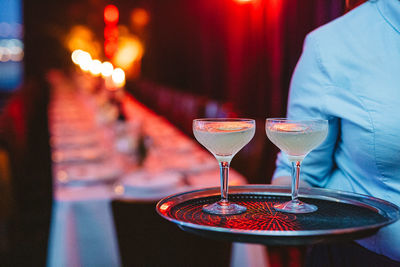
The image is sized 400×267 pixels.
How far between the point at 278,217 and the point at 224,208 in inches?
4.2

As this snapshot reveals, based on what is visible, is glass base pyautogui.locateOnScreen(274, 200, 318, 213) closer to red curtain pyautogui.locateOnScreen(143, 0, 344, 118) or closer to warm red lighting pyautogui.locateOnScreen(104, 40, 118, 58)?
red curtain pyautogui.locateOnScreen(143, 0, 344, 118)

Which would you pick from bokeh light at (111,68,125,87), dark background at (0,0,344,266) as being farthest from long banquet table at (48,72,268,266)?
bokeh light at (111,68,125,87)

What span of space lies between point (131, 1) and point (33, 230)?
13.1 meters

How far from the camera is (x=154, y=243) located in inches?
78.4

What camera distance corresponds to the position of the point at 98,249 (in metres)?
1.89

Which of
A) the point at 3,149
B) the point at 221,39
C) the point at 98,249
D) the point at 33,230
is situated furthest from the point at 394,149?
the point at 221,39

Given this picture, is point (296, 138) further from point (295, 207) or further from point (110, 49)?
point (110, 49)

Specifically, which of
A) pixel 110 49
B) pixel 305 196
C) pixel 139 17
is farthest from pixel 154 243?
pixel 139 17

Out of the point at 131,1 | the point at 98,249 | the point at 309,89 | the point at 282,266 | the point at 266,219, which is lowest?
the point at 282,266

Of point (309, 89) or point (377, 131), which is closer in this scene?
point (377, 131)

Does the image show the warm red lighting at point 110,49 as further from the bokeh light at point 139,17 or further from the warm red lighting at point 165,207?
the warm red lighting at point 165,207

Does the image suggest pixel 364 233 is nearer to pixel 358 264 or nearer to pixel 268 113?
pixel 358 264

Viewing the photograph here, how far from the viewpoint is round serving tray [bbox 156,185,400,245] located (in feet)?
2.24

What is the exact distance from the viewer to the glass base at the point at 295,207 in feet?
2.83
